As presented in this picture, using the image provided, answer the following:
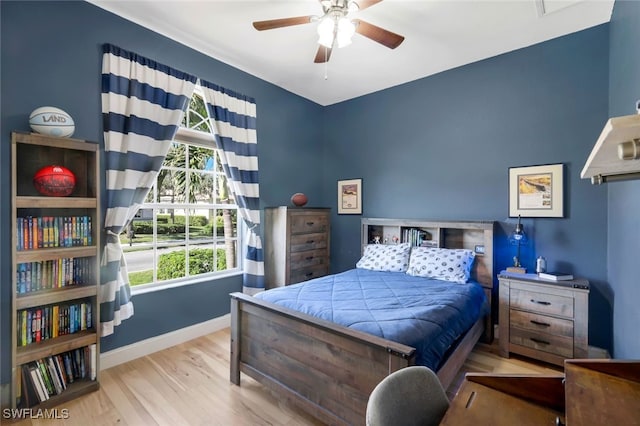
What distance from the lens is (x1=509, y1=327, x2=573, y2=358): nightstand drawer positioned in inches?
92.9

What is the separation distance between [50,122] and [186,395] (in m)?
2.11

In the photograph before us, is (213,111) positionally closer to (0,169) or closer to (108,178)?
(108,178)

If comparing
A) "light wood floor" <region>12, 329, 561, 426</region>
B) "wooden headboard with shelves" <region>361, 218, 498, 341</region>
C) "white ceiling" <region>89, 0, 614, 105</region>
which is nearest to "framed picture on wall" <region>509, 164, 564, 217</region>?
"wooden headboard with shelves" <region>361, 218, 498, 341</region>

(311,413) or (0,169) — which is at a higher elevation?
(0,169)

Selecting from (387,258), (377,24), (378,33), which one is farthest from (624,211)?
(377,24)

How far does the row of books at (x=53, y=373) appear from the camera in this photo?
1903mm

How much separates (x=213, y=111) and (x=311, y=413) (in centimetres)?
286

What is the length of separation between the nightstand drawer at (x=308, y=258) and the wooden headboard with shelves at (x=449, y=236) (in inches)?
22.0

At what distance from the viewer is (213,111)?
3.10 meters

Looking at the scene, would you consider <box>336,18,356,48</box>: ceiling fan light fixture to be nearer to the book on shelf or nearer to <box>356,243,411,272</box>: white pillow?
<box>356,243,411,272</box>: white pillow

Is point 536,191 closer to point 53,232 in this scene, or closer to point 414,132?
point 414,132

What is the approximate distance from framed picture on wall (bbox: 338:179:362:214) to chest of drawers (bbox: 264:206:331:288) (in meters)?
0.52

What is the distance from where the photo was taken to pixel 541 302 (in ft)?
8.15

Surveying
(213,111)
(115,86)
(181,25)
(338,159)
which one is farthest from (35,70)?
(338,159)
